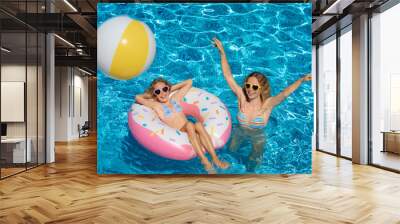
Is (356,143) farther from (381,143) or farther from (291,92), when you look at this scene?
(291,92)

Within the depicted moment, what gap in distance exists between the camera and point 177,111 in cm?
628

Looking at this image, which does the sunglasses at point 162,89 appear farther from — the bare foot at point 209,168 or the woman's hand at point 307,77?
the woman's hand at point 307,77

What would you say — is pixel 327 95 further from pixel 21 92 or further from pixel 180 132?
pixel 21 92

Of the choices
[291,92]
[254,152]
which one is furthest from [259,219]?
[291,92]

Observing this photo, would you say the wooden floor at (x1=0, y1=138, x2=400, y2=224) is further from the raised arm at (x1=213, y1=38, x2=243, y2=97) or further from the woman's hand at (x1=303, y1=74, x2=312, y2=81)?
the woman's hand at (x1=303, y1=74, x2=312, y2=81)

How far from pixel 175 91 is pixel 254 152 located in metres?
1.71

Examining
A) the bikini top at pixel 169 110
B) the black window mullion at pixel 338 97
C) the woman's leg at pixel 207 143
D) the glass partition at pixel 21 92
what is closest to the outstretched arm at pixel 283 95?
the woman's leg at pixel 207 143

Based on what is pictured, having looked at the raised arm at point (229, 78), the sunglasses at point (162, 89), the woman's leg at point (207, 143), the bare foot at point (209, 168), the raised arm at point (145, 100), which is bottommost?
the bare foot at point (209, 168)

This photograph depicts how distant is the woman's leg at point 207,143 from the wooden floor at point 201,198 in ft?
0.82

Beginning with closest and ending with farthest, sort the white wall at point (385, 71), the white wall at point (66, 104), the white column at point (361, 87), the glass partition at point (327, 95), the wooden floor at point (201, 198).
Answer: the wooden floor at point (201, 198)
the white wall at point (385, 71)
the white column at point (361, 87)
the glass partition at point (327, 95)
the white wall at point (66, 104)

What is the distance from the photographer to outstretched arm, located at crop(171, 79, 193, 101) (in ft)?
20.7

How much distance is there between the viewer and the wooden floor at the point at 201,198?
3912mm

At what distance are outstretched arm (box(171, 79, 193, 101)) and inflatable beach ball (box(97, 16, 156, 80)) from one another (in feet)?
1.97

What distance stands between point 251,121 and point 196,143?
1014mm
